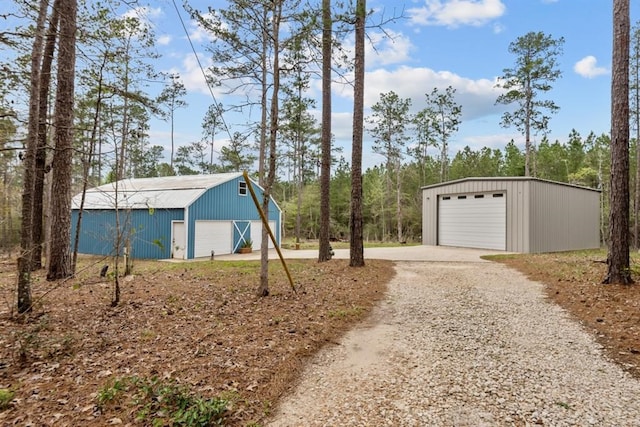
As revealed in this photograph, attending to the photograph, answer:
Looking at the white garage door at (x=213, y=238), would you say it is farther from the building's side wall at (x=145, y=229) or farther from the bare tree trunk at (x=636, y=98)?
the bare tree trunk at (x=636, y=98)

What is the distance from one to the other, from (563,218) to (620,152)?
1008 centimetres

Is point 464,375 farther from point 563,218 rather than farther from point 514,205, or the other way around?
point 563,218

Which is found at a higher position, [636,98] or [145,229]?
[636,98]

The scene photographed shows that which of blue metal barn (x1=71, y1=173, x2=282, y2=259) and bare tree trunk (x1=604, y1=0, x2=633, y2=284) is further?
blue metal barn (x1=71, y1=173, x2=282, y2=259)

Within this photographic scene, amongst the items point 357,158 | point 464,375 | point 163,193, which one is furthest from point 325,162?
point 163,193

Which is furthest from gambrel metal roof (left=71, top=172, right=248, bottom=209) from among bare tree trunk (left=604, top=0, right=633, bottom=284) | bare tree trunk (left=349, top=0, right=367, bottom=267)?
bare tree trunk (left=604, top=0, right=633, bottom=284)

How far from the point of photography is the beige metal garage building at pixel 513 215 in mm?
13539

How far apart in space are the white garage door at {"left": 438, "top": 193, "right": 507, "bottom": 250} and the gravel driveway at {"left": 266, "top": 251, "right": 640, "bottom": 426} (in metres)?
9.64

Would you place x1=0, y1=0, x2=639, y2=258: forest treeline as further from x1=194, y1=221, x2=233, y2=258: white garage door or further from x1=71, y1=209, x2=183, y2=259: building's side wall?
x1=194, y1=221, x2=233, y2=258: white garage door

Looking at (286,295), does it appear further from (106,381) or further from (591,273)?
(591,273)

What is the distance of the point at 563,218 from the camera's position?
14.8 meters

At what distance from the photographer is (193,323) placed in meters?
4.64

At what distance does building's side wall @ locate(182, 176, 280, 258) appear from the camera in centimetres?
1544

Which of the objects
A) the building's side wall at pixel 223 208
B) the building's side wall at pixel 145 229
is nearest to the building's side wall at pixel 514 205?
the building's side wall at pixel 223 208
